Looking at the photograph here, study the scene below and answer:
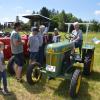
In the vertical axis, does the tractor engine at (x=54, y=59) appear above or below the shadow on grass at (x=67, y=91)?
above

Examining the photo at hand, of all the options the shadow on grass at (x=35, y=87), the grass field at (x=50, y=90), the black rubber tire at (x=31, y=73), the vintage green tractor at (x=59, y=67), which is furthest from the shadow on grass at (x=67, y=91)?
the black rubber tire at (x=31, y=73)

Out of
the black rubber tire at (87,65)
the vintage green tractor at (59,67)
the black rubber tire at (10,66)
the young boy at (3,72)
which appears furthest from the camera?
the black rubber tire at (87,65)

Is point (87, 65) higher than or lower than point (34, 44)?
lower

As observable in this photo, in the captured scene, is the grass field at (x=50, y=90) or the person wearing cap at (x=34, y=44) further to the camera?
the person wearing cap at (x=34, y=44)

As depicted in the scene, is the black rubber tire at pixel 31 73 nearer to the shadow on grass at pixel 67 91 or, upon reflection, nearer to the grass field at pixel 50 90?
the grass field at pixel 50 90

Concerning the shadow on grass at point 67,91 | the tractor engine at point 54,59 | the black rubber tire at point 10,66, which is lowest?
the shadow on grass at point 67,91

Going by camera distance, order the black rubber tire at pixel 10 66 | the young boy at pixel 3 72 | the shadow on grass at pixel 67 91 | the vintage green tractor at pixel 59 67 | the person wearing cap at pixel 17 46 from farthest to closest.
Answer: the black rubber tire at pixel 10 66, the person wearing cap at pixel 17 46, the shadow on grass at pixel 67 91, the vintage green tractor at pixel 59 67, the young boy at pixel 3 72

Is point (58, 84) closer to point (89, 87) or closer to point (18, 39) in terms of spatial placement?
point (89, 87)

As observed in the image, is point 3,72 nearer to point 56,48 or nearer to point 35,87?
point 35,87

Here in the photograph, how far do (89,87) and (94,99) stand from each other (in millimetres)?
901

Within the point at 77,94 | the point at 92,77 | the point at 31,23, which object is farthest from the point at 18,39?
the point at 31,23

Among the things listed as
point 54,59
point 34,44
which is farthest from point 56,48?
point 34,44

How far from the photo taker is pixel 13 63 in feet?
26.1

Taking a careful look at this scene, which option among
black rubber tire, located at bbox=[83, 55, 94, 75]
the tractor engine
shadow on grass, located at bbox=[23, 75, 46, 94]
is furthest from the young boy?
black rubber tire, located at bbox=[83, 55, 94, 75]
